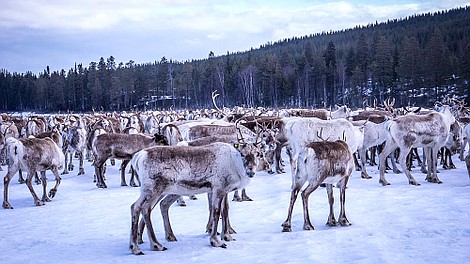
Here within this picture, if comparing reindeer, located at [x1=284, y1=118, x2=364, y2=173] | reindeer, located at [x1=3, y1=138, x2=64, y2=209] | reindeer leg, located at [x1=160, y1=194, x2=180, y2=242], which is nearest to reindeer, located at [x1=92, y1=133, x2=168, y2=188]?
reindeer, located at [x1=3, y1=138, x2=64, y2=209]

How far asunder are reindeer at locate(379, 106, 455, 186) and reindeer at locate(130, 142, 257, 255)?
5.38m

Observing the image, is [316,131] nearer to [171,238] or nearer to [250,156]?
[250,156]

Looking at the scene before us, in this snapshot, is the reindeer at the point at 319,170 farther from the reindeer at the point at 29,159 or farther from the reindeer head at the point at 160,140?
the reindeer at the point at 29,159

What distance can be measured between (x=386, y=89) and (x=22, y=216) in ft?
176

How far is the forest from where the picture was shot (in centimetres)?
5122

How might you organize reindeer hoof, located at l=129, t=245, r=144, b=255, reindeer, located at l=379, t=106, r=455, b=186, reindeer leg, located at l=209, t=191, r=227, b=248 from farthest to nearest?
1. reindeer, located at l=379, t=106, r=455, b=186
2. reindeer leg, located at l=209, t=191, r=227, b=248
3. reindeer hoof, located at l=129, t=245, r=144, b=255

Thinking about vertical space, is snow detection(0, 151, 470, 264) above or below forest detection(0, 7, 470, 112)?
below

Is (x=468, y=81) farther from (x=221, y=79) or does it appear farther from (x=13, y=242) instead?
(x=13, y=242)

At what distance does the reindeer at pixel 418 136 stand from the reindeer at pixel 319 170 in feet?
12.8

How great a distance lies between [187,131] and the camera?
14047 mm

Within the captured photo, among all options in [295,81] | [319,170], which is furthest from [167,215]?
[295,81]

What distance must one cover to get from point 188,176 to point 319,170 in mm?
2146

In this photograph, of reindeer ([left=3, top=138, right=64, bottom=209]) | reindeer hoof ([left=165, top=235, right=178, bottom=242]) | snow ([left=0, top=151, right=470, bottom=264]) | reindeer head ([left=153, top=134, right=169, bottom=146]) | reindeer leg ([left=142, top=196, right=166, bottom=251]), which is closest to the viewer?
snow ([left=0, top=151, right=470, bottom=264])

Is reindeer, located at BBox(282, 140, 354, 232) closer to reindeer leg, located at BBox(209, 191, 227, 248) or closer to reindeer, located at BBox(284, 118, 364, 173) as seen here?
reindeer leg, located at BBox(209, 191, 227, 248)
